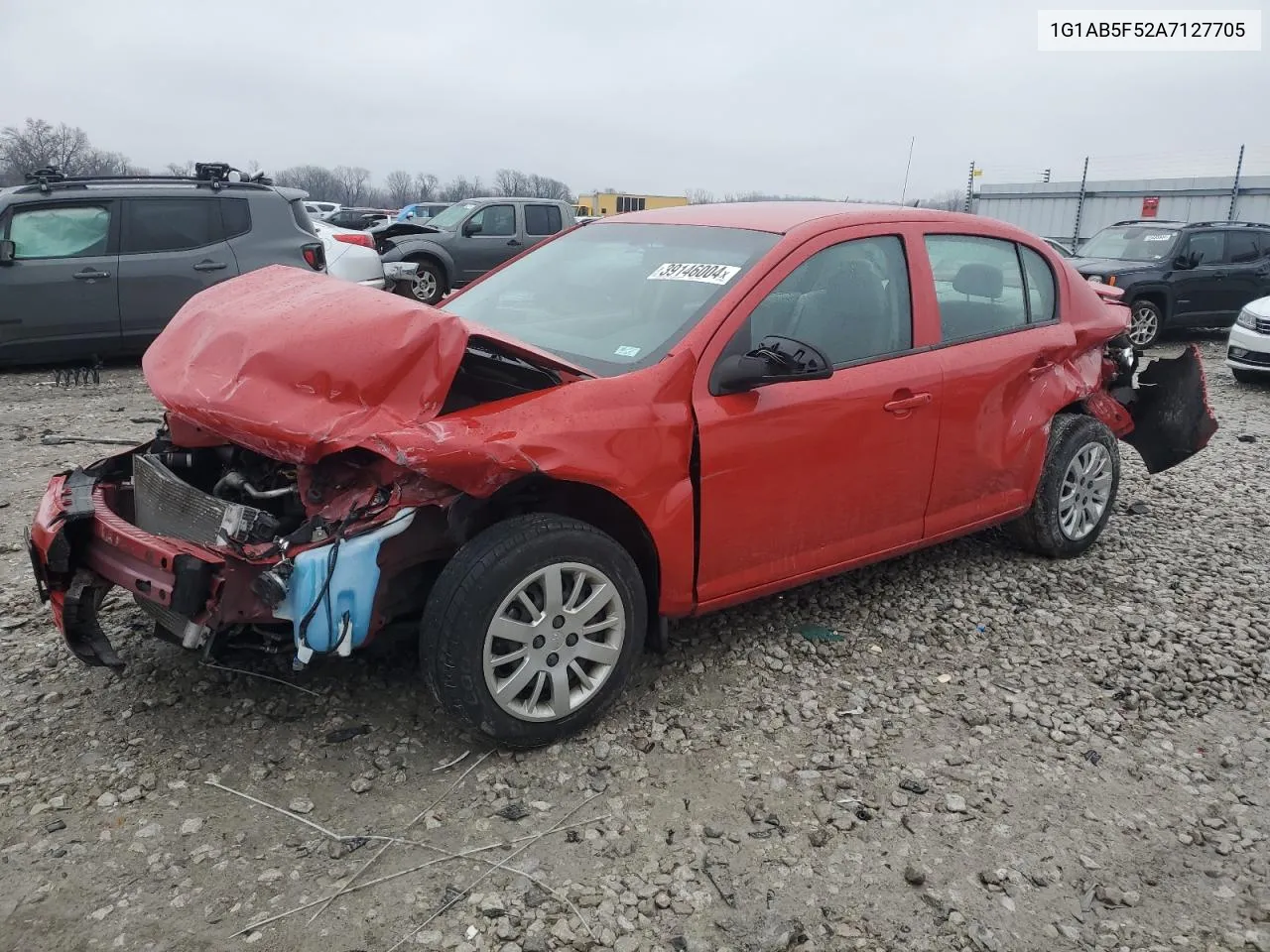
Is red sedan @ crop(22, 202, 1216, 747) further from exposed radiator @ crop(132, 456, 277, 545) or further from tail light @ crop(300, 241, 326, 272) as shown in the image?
tail light @ crop(300, 241, 326, 272)

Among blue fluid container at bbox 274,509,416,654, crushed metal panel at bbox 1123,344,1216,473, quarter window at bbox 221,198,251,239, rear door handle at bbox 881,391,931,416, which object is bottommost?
blue fluid container at bbox 274,509,416,654

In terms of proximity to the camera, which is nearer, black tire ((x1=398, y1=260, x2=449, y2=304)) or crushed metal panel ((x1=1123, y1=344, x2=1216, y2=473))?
crushed metal panel ((x1=1123, y1=344, x2=1216, y2=473))

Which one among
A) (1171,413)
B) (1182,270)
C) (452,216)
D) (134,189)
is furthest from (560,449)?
(452,216)

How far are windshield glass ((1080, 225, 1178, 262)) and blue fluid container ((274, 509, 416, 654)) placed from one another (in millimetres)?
12634

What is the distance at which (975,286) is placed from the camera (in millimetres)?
4145

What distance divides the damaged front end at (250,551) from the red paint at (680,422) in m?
0.02

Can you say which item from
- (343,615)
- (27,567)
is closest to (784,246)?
(343,615)

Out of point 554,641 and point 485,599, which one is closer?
point 485,599

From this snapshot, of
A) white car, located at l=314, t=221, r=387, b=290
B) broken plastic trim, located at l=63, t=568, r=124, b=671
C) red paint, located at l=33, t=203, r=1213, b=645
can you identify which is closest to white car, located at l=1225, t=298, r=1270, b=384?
red paint, located at l=33, t=203, r=1213, b=645

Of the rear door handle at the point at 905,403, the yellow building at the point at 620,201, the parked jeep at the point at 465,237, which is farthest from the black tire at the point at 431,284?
the yellow building at the point at 620,201

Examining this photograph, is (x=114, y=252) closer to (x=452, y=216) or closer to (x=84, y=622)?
(x=84, y=622)

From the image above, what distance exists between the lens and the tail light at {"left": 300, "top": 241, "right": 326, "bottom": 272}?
365 inches

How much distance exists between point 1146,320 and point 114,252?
11964 mm

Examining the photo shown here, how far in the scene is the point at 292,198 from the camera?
9.47 metres
